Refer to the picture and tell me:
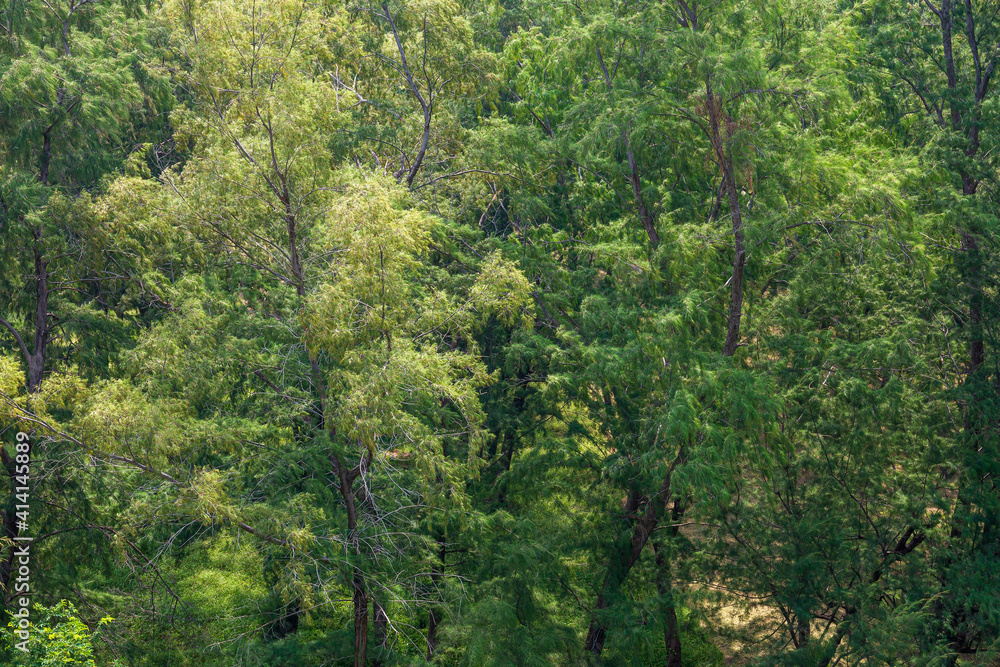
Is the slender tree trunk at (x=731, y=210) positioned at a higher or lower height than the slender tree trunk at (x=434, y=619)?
higher

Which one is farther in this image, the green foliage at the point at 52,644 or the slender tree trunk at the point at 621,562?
the slender tree trunk at the point at 621,562

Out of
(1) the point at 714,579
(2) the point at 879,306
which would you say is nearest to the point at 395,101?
(2) the point at 879,306

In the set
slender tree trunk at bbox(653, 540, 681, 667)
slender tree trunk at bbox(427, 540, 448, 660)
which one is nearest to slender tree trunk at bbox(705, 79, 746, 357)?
slender tree trunk at bbox(653, 540, 681, 667)

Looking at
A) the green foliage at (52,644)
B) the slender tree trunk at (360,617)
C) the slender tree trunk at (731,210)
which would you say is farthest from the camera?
the slender tree trunk at (731,210)

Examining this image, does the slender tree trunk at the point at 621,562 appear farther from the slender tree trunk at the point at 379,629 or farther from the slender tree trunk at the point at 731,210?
the slender tree trunk at the point at 379,629

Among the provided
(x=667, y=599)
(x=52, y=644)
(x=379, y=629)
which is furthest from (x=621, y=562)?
(x=52, y=644)

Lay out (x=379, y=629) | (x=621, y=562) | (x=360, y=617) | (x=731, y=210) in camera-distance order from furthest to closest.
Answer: (x=621, y=562) → (x=379, y=629) → (x=731, y=210) → (x=360, y=617)

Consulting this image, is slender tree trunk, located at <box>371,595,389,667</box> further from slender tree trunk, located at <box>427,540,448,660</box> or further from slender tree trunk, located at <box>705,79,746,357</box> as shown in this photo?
slender tree trunk, located at <box>705,79,746,357</box>

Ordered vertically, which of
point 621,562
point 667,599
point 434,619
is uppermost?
point 621,562

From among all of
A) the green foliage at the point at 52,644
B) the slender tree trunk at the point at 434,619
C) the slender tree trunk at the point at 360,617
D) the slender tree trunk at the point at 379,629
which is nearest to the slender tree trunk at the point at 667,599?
the slender tree trunk at the point at 434,619

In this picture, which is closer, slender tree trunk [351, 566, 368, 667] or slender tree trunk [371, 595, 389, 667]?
slender tree trunk [351, 566, 368, 667]

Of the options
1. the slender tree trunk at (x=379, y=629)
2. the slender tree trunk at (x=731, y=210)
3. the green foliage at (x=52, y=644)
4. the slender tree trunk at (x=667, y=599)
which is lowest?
the green foliage at (x=52, y=644)

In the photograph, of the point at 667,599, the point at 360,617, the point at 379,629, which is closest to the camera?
the point at 360,617

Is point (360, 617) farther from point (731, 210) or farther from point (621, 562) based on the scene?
point (731, 210)
